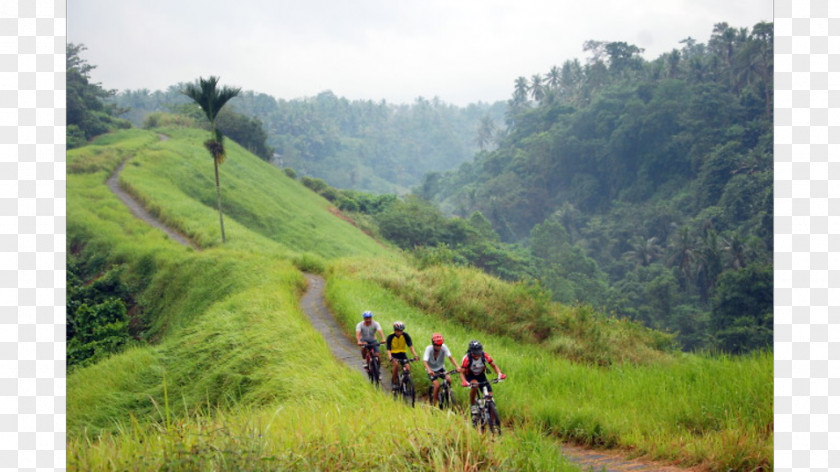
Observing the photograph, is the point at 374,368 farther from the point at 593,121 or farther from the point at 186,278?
the point at 593,121

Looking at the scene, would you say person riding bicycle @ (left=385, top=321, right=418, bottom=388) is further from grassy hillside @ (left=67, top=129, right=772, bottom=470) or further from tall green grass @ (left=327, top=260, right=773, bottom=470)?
tall green grass @ (left=327, top=260, right=773, bottom=470)

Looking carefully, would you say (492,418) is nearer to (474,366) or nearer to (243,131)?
(474,366)

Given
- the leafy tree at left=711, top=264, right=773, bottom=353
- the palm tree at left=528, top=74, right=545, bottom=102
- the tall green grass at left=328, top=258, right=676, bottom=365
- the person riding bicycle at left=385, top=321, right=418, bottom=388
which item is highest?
the palm tree at left=528, top=74, right=545, bottom=102

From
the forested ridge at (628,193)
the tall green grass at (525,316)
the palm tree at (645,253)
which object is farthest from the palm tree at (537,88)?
the tall green grass at (525,316)

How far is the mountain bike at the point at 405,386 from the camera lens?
9.98m

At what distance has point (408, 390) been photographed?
10.1 m

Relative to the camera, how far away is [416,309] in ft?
61.2

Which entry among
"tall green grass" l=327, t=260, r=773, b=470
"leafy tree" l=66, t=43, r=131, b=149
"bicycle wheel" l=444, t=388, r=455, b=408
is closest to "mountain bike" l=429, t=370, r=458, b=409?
"bicycle wheel" l=444, t=388, r=455, b=408

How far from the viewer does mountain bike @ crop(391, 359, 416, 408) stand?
9.98 meters

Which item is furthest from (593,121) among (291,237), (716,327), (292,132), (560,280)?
(292,132)

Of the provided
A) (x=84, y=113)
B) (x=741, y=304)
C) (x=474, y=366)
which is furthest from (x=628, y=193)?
(x=474, y=366)

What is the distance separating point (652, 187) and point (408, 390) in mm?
88654

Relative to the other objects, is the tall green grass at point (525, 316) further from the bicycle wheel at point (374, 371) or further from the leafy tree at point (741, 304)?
the leafy tree at point (741, 304)

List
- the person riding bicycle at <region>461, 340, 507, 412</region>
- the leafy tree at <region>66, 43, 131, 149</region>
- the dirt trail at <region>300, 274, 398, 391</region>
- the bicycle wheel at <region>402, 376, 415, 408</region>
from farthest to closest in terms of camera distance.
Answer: the leafy tree at <region>66, 43, 131, 149</region> < the dirt trail at <region>300, 274, 398, 391</region> < the bicycle wheel at <region>402, 376, 415, 408</region> < the person riding bicycle at <region>461, 340, 507, 412</region>
